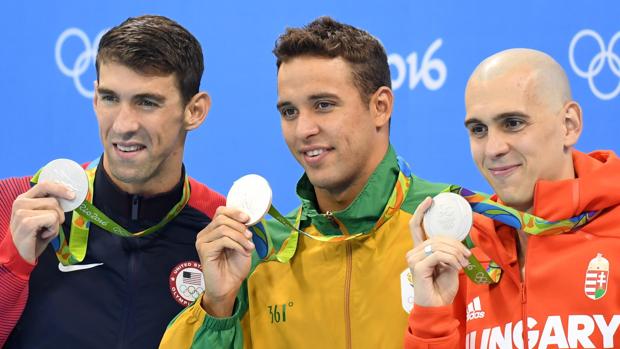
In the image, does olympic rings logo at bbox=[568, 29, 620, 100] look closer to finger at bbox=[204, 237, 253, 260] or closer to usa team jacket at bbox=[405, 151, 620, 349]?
usa team jacket at bbox=[405, 151, 620, 349]

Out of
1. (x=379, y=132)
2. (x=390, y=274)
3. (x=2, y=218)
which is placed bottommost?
(x=390, y=274)

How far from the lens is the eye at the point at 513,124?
262cm

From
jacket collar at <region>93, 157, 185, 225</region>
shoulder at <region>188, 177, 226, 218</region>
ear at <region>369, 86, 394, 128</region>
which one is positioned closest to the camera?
ear at <region>369, 86, 394, 128</region>

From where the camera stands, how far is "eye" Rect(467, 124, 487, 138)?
2674mm

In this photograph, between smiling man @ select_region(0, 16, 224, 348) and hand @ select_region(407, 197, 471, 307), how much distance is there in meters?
0.86

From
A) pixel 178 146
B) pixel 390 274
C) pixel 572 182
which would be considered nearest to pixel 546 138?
pixel 572 182

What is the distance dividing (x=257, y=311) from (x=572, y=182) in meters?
1.03

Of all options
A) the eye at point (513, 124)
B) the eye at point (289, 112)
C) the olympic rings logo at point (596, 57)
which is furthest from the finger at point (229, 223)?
the olympic rings logo at point (596, 57)

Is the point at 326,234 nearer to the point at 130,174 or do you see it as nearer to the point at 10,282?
the point at 130,174

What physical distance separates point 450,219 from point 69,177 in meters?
1.12

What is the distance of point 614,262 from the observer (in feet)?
8.17

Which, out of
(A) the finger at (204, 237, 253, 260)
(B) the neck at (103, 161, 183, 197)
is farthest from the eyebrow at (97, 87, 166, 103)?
(A) the finger at (204, 237, 253, 260)

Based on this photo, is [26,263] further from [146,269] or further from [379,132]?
[379,132]

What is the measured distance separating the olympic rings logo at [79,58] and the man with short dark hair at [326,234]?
1518mm
